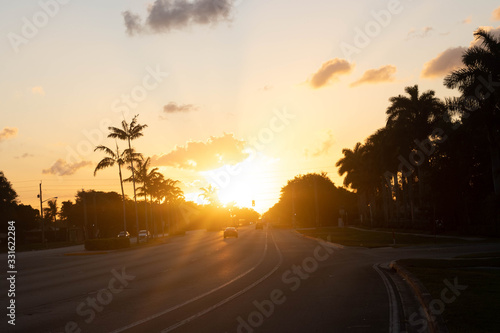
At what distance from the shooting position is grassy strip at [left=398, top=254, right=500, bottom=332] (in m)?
9.56

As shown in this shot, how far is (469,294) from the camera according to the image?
13.2 metres

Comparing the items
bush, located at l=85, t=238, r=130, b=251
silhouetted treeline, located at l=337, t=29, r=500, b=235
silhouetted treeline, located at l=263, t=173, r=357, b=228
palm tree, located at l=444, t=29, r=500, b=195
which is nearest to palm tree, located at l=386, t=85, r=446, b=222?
silhouetted treeline, located at l=337, t=29, r=500, b=235

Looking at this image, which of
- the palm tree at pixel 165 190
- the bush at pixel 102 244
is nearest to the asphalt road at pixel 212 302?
the bush at pixel 102 244

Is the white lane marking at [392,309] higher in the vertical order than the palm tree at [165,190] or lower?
lower

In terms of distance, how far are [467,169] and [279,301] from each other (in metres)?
45.3

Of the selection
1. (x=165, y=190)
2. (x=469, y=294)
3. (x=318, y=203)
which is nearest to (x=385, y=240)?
(x=469, y=294)

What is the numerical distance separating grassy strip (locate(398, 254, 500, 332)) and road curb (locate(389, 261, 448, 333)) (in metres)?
0.15

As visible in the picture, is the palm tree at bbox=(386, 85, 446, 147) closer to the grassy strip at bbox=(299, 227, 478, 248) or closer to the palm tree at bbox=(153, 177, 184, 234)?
the grassy strip at bbox=(299, 227, 478, 248)

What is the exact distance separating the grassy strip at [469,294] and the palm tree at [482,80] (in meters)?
15.4

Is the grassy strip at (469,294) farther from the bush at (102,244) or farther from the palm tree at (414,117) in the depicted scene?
the palm tree at (414,117)

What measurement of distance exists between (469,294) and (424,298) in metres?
1.48

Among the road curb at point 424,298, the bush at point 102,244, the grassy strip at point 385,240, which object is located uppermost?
the bush at point 102,244

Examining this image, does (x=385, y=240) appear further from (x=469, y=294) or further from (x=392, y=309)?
(x=392, y=309)

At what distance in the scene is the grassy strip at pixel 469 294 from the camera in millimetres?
9560
